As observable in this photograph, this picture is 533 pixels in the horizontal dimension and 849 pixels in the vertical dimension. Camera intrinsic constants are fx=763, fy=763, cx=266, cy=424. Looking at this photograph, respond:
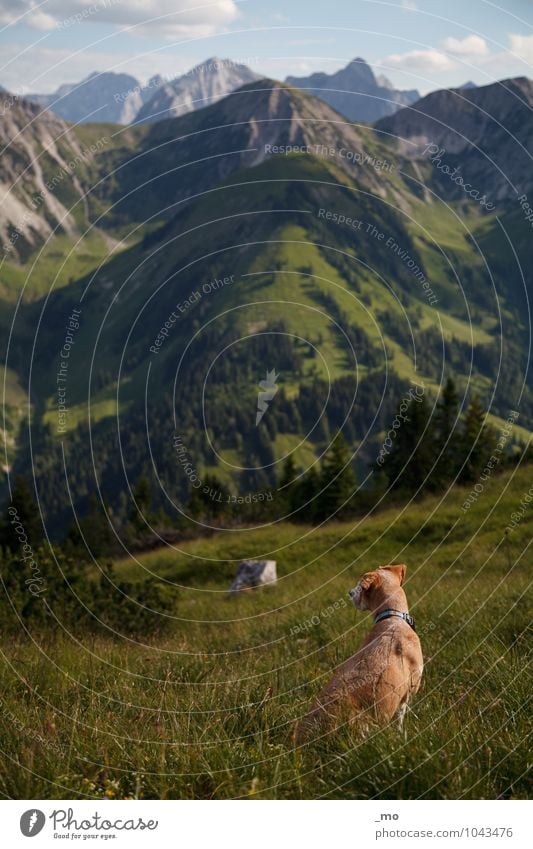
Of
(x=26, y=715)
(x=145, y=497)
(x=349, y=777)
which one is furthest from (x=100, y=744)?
(x=145, y=497)

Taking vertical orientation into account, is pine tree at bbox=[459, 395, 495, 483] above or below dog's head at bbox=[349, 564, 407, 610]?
below

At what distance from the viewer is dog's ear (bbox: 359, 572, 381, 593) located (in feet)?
22.8

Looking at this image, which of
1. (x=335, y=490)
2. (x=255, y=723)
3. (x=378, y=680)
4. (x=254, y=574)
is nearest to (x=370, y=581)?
(x=378, y=680)

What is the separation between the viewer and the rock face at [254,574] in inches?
1201

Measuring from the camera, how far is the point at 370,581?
698 cm

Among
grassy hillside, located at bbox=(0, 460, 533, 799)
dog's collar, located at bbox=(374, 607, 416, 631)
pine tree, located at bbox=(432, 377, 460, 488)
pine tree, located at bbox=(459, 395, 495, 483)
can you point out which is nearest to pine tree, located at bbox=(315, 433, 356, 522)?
pine tree, located at bbox=(432, 377, 460, 488)

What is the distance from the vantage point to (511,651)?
9055 millimetres

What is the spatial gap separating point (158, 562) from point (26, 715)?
3214 cm

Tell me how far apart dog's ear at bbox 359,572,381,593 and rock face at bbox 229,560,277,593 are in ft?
76.7

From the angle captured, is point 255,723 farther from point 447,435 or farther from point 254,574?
point 447,435

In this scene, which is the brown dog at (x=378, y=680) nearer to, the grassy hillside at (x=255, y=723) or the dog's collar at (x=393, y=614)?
the dog's collar at (x=393, y=614)

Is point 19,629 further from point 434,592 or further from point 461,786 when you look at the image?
point 461,786

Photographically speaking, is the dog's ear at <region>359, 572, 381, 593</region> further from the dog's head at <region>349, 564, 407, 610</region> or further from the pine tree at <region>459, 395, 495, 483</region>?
the pine tree at <region>459, 395, 495, 483</region>

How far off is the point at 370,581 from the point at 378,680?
3.12 ft
